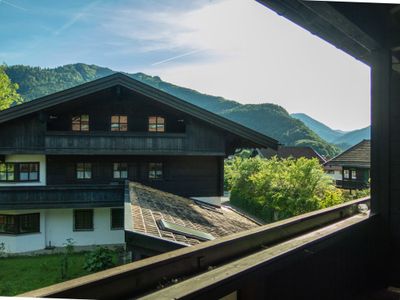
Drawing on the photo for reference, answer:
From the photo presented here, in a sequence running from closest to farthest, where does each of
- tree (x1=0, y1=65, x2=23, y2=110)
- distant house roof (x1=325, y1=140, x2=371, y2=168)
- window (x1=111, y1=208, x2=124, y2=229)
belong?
1. window (x1=111, y1=208, x2=124, y2=229)
2. tree (x1=0, y1=65, x2=23, y2=110)
3. distant house roof (x1=325, y1=140, x2=371, y2=168)

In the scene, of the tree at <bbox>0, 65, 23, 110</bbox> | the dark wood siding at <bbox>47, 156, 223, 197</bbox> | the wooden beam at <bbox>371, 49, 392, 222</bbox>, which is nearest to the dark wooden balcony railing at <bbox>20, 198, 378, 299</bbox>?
the wooden beam at <bbox>371, 49, 392, 222</bbox>

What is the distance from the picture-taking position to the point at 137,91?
10.8 m

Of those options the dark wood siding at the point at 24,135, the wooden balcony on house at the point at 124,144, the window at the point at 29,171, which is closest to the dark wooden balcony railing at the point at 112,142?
the wooden balcony on house at the point at 124,144

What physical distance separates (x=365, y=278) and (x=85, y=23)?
3.79 m

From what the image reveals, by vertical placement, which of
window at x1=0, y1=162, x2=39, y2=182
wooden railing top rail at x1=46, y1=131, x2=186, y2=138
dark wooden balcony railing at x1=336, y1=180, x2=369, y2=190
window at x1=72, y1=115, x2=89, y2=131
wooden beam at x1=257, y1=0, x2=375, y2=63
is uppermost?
window at x1=72, y1=115, x2=89, y2=131

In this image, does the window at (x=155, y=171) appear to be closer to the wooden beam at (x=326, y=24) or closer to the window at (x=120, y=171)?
the window at (x=120, y=171)

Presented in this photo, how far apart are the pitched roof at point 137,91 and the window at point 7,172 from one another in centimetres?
185

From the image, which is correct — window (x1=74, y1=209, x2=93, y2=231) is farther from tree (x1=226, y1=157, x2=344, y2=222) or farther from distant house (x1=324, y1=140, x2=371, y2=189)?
distant house (x1=324, y1=140, x2=371, y2=189)

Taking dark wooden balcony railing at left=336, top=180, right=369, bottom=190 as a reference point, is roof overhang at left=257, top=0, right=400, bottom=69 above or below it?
above

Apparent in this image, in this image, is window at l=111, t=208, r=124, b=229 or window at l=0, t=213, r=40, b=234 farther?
window at l=111, t=208, r=124, b=229

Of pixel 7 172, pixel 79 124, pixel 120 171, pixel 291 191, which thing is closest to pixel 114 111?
pixel 79 124

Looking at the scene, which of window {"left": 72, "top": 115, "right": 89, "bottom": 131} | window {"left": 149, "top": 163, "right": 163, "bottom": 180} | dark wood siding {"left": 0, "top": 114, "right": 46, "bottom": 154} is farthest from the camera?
window {"left": 149, "top": 163, "right": 163, "bottom": 180}

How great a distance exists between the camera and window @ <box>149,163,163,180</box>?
11836 mm

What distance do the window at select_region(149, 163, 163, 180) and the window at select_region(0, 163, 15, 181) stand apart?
14.9 ft
